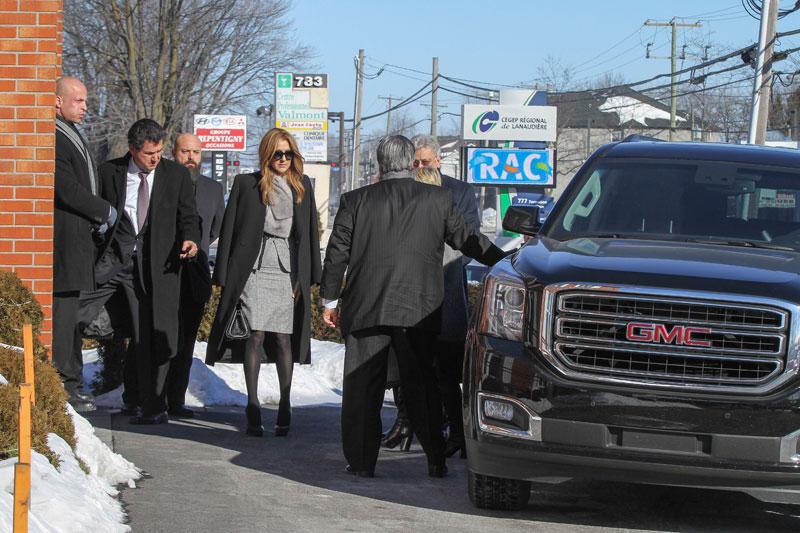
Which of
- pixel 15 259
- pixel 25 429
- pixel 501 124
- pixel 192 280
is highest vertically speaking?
pixel 501 124

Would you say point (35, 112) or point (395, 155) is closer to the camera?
point (395, 155)

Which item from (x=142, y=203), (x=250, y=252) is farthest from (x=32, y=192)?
(x=250, y=252)

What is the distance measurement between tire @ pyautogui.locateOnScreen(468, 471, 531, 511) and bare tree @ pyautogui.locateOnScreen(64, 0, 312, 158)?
112 feet

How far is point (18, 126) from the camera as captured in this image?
25.7ft

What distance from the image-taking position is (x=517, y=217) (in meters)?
7.36

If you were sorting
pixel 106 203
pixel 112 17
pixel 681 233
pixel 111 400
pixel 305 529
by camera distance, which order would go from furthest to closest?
pixel 112 17
pixel 111 400
pixel 106 203
pixel 681 233
pixel 305 529

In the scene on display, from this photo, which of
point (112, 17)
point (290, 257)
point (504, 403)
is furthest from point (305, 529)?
point (112, 17)

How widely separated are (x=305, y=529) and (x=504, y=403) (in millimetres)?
1026

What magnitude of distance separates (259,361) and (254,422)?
418 mm

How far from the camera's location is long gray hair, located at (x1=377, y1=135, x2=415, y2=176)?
7.67 metres

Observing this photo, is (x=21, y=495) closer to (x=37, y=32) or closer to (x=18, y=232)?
(x=18, y=232)

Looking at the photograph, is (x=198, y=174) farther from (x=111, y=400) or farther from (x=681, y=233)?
(x=681, y=233)

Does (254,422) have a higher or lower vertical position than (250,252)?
lower

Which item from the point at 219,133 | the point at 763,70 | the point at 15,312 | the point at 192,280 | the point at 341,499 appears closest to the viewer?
the point at 341,499
